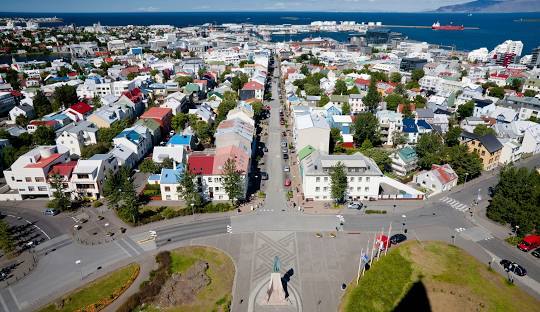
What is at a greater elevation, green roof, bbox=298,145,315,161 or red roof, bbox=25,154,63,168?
red roof, bbox=25,154,63,168

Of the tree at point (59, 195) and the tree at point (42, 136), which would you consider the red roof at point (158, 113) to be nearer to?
the tree at point (42, 136)

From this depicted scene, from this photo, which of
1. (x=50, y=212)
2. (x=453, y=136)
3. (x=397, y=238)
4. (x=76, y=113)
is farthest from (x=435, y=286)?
(x=76, y=113)

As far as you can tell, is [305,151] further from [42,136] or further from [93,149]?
[42,136]

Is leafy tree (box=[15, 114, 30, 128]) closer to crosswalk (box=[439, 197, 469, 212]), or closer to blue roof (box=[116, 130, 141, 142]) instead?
blue roof (box=[116, 130, 141, 142])

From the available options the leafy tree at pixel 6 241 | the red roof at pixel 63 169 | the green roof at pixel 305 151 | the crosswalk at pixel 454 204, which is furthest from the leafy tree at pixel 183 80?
the crosswalk at pixel 454 204

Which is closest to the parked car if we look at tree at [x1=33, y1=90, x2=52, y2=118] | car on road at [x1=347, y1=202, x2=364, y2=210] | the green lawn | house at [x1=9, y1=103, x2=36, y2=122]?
the green lawn

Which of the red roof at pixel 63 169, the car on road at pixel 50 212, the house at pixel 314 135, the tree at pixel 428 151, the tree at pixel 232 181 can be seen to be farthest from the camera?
the house at pixel 314 135
